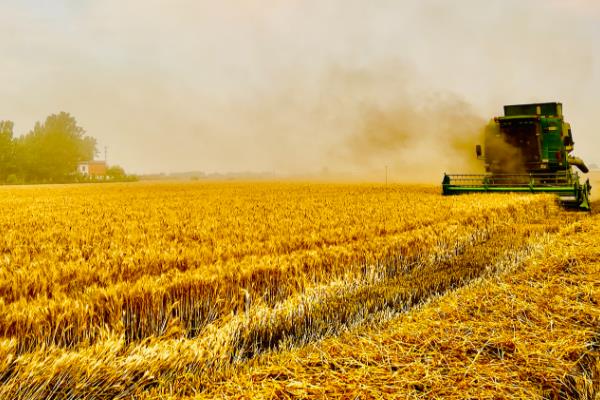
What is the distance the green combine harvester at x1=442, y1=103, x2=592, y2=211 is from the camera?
16.2m

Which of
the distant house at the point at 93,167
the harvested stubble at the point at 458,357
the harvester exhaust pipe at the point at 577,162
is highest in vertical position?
the distant house at the point at 93,167

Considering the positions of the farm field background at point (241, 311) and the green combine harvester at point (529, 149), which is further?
the green combine harvester at point (529, 149)

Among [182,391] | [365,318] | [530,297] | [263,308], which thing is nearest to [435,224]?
[530,297]

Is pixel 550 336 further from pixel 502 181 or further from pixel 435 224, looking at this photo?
pixel 502 181

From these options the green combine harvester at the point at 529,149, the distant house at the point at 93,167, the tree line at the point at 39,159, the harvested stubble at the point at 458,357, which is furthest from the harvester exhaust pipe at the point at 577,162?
the distant house at the point at 93,167

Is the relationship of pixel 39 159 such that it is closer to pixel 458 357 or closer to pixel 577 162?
pixel 577 162

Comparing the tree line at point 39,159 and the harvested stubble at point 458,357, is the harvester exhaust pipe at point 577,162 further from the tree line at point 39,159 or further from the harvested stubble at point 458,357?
the tree line at point 39,159

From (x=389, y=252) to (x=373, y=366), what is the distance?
2975 millimetres

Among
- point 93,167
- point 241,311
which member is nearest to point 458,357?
point 241,311

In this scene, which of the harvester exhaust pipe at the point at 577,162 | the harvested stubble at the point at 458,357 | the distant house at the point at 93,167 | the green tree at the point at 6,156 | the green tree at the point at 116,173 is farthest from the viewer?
the distant house at the point at 93,167

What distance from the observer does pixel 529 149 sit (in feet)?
54.1

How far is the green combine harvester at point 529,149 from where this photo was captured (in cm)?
1622

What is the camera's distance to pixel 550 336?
3350mm

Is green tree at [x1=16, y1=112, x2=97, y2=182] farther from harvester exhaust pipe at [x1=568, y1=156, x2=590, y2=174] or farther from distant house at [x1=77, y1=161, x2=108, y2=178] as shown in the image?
harvester exhaust pipe at [x1=568, y1=156, x2=590, y2=174]
